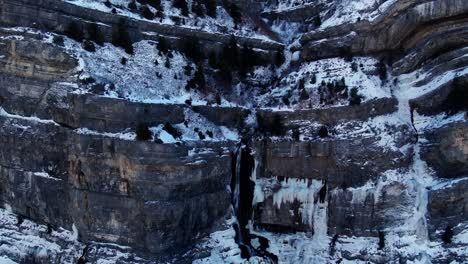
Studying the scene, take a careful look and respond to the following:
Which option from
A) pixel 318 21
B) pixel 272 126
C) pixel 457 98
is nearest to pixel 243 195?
pixel 272 126

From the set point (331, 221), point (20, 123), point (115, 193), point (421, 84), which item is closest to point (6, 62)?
point (20, 123)

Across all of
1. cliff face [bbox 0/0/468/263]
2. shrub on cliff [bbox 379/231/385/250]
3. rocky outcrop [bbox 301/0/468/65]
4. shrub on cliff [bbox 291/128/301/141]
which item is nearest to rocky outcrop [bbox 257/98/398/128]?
cliff face [bbox 0/0/468/263]

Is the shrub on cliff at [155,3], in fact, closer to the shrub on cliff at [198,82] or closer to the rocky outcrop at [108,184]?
the shrub on cliff at [198,82]

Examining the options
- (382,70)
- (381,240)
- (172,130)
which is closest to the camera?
(381,240)

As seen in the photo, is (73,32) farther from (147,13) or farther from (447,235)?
(447,235)

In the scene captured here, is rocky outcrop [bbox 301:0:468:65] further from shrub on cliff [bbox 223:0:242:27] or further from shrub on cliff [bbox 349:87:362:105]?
shrub on cliff [bbox 223:0:242:27]

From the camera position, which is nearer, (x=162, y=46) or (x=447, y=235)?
(x=447, y=235)
